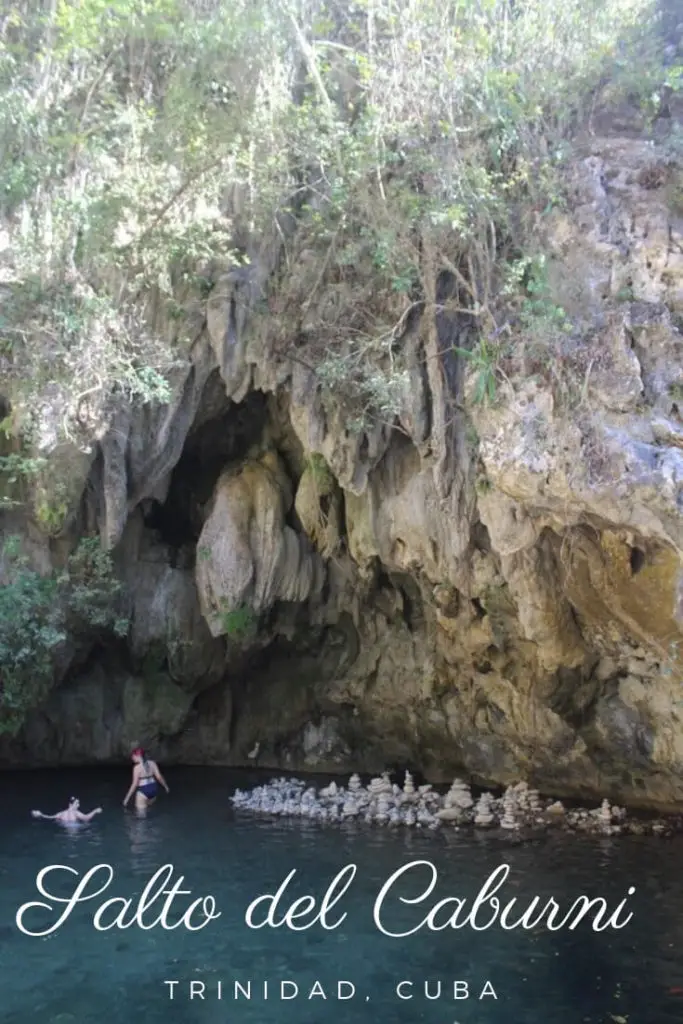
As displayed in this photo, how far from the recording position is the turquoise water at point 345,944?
685 cm

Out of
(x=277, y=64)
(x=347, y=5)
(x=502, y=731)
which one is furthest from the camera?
(x=502, y=731)

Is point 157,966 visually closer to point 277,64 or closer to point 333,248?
point 333,248

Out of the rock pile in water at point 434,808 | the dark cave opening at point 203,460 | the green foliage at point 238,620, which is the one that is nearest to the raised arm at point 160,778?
the rock pile in water at point 434,808

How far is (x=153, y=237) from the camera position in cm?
1223

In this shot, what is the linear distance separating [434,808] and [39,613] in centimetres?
656

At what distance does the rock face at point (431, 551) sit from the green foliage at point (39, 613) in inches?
37.8

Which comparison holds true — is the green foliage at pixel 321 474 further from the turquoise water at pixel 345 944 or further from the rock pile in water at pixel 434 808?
the turquoise water at pixel 345 944

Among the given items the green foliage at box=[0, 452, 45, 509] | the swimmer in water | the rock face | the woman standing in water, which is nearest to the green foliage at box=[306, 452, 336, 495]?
the rock face

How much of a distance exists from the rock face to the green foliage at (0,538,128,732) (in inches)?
37.8

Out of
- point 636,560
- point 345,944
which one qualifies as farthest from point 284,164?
point 345,944

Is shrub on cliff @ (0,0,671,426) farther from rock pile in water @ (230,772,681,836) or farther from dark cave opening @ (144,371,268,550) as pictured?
rock pile in water @ (230,772,681,836)

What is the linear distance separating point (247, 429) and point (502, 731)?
6.68 meters

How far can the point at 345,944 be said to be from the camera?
8094mm

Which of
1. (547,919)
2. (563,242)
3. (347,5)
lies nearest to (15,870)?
(547,919)
